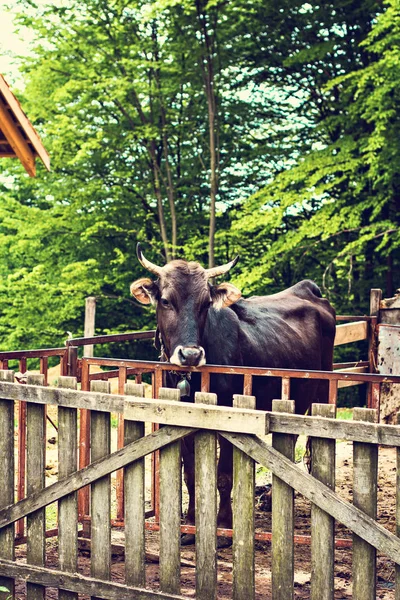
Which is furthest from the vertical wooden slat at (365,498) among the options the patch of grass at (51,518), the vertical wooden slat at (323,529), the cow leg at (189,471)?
the patch of grass at (51,518)

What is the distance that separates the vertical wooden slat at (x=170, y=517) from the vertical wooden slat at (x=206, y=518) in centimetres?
13

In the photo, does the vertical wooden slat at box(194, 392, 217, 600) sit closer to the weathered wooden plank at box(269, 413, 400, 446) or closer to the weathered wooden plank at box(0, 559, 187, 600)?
the weathered wooden plank at box(0, 559, 187, 600)

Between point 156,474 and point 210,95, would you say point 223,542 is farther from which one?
point 210,95

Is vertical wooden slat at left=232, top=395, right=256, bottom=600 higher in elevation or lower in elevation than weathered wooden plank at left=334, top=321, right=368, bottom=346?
lower

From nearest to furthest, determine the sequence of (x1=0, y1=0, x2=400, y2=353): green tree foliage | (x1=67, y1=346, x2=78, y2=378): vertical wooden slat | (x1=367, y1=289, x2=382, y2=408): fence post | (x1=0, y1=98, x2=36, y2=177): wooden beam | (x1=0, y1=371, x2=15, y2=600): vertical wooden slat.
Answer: (x1=0, y1=371, x2=15, y2=600): vertical wooden slat → (x1=67, y1=346, x2=78, y2=378): vertical wooden slat → (x1=0, y1=98, x2=36, y2=177): wooden beam → (x1=367, y1=289, x2=382, y2=408): fence post → (x1=0, y1=0, x2=400, y2=353): green tree foliage

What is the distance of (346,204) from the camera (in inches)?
672

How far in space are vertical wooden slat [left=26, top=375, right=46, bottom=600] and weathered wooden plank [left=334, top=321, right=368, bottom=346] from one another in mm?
5067

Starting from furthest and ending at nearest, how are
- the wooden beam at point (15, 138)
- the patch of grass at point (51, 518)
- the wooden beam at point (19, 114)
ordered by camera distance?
the wooden beam at point (15, 138), the wooden beam at point (19, 114), the patch of grass at point (51, 518)

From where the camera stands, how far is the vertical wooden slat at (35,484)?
429cm

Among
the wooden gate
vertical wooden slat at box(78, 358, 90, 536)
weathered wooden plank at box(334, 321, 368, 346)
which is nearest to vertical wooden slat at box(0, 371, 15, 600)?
the wooden gate

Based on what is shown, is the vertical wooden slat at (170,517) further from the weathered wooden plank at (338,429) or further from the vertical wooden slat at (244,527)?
the weathered wooden plank at (338,429)

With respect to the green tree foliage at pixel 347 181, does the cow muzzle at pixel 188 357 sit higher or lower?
lower

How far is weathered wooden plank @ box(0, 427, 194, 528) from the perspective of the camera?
388 cm

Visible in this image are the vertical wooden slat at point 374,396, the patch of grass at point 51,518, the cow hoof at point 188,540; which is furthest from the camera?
the patch of grass at point 51,518
